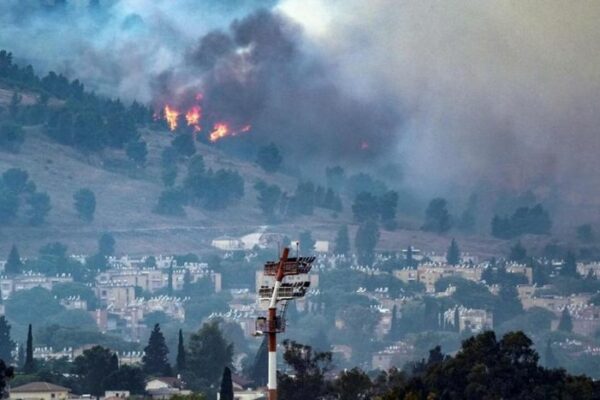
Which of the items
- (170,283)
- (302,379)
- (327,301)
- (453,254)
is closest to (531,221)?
(453,254)

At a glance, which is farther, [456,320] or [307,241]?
[307,241]

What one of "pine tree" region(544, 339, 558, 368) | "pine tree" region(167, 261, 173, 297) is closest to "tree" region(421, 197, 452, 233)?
"pine tree" region(167, 261, 173, 297)

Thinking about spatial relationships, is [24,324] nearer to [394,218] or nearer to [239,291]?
[239,291]

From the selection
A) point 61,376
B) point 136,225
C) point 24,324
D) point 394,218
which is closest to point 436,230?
point 394,218

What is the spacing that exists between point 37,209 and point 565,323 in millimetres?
41418

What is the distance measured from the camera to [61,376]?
108m

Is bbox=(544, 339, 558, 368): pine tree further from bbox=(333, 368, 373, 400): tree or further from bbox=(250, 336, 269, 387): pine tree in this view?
bbox=(333, 368, 373, 400): tree

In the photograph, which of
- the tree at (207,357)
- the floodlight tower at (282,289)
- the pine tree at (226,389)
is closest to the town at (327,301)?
the tree at (207,357)

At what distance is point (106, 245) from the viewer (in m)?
188

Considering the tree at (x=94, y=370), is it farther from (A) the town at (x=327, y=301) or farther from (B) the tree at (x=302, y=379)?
(A) the town at (x=327, y=301)

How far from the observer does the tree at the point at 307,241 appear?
190 meters

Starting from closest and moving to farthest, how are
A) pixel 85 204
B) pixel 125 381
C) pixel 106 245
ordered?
pixel 125 381 → pixel 106 245 → pixel 85 204

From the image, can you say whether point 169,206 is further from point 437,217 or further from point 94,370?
point 94,370

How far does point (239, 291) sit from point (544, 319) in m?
23.6
